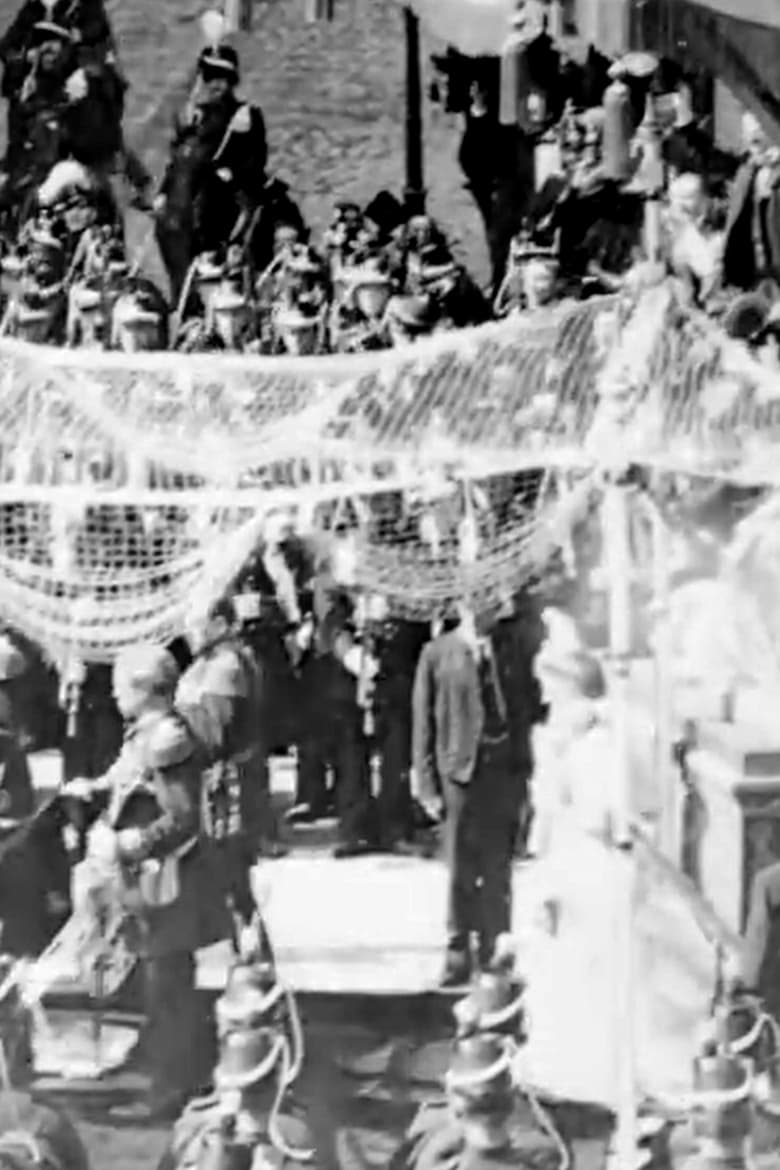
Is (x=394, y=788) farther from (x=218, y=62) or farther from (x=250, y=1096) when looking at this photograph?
(x=218, y=62)

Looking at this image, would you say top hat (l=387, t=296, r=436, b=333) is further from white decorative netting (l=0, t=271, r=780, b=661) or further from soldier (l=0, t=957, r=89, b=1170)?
soldier (l=0, t=957, r=89, b=1170)

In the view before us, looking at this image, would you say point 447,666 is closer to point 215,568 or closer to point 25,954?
point 215,568

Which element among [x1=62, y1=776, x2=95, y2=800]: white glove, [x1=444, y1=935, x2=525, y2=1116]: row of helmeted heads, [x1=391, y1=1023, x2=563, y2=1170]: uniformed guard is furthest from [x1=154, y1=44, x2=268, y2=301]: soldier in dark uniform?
[x1=391, y1=1023, x2=563, y2=1170]: uniformed guard

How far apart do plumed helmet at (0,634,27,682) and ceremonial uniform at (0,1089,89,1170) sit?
73cm

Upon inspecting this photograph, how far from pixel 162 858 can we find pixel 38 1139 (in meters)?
0.53

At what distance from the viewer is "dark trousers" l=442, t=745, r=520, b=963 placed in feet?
10.7

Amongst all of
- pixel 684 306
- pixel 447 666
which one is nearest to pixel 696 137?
pixel 684 306

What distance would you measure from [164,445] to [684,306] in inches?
36.5

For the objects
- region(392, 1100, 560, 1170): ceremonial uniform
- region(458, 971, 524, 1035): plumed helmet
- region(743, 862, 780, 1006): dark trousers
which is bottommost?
region(392, 1100, 560, 1170): ceremonial uniform

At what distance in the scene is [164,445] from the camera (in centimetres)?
322

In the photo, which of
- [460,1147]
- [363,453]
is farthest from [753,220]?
[460,1147]

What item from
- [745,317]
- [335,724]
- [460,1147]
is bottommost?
[460,1147]

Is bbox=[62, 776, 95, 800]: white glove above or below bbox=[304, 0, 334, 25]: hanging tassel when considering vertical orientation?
below

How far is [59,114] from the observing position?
326 cm
